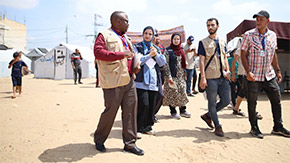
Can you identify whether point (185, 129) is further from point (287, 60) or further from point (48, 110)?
point (287, 60)

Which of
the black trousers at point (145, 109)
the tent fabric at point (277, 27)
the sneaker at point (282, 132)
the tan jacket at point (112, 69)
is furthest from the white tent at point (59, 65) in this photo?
the sneaker at point (282, 132)

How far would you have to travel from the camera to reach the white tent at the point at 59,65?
18953 mm

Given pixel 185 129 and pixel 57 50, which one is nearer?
pixel 185 129

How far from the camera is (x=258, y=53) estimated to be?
367cm

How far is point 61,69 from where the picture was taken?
19.1 metres

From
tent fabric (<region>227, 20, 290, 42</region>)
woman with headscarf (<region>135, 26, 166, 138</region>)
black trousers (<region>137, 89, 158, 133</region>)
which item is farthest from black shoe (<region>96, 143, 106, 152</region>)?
tent fabric (<region>227, 20, 290, 42</region>)

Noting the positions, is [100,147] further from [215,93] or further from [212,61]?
[212,61]

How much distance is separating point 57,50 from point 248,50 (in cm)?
1798

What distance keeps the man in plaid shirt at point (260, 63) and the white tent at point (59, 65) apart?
17.2m

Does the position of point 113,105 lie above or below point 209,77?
below

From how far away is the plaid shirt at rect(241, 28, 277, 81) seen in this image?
3.67 meters

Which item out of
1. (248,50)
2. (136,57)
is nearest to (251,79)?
(248,50)

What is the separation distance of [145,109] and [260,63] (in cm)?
203

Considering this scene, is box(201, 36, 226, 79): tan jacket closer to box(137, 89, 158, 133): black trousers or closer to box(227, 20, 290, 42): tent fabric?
box(137, 89, 158, 133): black trousers
